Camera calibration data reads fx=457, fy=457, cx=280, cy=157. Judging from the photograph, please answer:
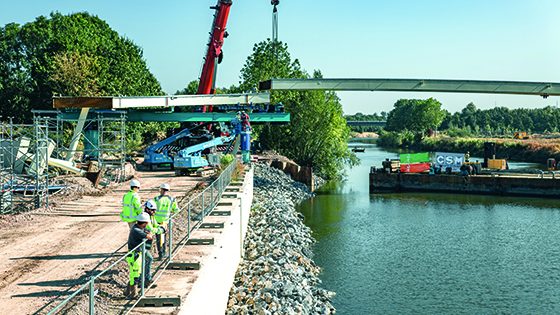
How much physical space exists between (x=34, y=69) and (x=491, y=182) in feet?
161

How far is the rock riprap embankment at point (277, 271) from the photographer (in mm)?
13898

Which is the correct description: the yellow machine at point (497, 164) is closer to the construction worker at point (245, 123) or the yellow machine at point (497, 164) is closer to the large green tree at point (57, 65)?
the construction worker at point (245, 123)

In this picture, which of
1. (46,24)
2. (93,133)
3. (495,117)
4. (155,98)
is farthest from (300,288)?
(495,117)

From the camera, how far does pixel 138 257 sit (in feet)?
27.2

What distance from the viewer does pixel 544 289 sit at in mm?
17656

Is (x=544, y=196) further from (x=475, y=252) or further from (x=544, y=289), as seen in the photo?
(x=544, y=289)

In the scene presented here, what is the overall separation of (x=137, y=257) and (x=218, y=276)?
3.93m

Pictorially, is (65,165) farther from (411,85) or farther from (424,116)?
(424,116)

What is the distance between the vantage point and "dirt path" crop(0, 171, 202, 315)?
9680 mm

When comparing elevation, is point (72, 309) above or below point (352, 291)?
above

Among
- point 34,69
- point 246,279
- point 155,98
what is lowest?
point 246,279

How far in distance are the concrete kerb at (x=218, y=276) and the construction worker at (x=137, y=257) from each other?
0.99 m

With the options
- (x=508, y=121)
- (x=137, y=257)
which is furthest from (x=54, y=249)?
(x=508, y=121)

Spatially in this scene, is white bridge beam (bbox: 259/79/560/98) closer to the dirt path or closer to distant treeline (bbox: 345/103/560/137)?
the dirt path
